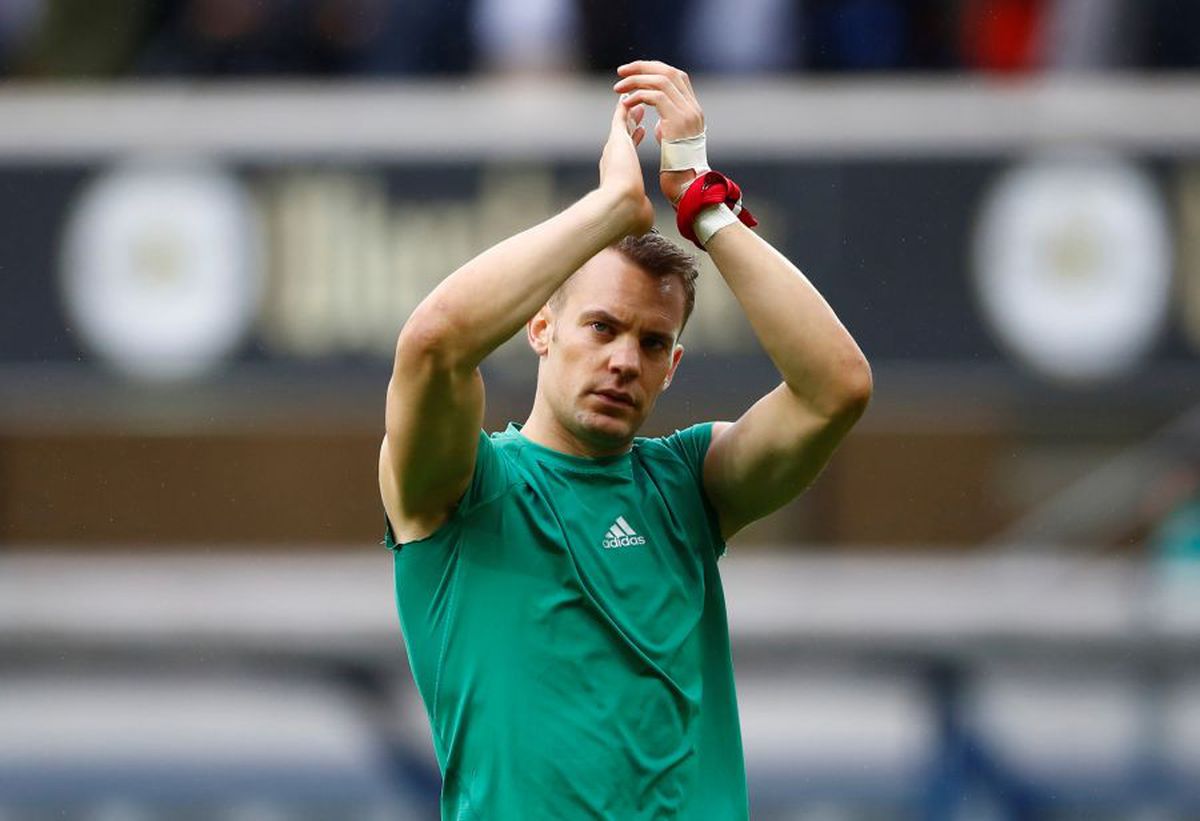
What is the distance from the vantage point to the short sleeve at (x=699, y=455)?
3.91m

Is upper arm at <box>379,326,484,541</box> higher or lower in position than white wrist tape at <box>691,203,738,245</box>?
lower

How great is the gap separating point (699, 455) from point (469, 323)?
673 mm

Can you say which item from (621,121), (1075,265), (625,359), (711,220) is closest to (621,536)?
(625,359)

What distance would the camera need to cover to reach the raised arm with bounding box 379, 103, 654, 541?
344 centimetres

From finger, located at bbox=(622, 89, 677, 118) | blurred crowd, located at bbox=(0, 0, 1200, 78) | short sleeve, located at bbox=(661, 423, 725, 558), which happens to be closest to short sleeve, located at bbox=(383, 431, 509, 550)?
short sleeve, located at bbox=(661, 423, 725, 558)

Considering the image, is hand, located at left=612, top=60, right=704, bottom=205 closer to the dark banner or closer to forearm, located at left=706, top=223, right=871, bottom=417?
forearm, located at left=706, top=223, right=871, bottom=417

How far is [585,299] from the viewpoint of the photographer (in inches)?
146

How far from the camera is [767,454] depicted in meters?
3.82

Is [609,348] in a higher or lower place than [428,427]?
higher

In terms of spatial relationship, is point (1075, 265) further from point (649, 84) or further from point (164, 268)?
point (649, 84)

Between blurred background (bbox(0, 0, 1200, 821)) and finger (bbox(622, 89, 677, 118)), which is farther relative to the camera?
blurred background (bbox(0, 0, 1200, 821))

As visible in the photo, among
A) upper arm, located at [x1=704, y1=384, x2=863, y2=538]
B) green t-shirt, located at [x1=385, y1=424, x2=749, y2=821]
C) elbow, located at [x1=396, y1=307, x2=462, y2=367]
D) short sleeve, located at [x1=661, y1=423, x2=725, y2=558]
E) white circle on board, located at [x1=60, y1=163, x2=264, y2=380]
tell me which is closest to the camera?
elbow, located at [x1=396, y1=307, x2=462, y2=367]

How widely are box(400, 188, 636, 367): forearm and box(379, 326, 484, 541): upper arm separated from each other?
26 mm

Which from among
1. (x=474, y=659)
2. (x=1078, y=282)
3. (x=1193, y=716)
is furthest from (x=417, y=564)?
(x=1078, y=282)
